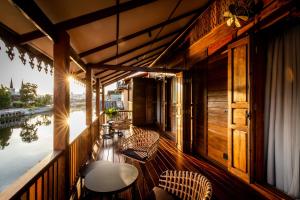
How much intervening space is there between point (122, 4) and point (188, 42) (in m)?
3.06

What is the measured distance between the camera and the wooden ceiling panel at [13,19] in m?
1.48

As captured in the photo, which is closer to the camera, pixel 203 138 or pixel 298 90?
pixel 298 90

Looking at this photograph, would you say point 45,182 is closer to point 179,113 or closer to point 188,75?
point 179,113

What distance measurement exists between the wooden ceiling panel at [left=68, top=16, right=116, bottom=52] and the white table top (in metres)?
2.06

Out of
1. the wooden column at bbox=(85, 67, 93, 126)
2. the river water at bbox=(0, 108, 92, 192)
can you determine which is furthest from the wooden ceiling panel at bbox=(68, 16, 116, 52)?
the river water at bbox=(0, 108, 92, 192)

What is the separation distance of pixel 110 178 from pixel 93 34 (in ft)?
7.59

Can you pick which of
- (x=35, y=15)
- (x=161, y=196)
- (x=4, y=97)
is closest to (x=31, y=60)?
(x=35, y=15)

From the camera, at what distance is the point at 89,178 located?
186 centimetres

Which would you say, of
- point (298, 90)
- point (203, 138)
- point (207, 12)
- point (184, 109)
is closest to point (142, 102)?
point (184, 109)

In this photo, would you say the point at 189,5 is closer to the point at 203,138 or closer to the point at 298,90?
the point at 298,90

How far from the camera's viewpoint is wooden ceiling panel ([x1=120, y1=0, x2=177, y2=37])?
2.59 m

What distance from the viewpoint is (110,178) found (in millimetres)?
1854

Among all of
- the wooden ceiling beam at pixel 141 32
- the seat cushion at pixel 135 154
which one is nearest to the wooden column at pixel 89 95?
the wooden ceiling beam at pixel 141 32

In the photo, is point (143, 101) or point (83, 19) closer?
point (83, 19)
